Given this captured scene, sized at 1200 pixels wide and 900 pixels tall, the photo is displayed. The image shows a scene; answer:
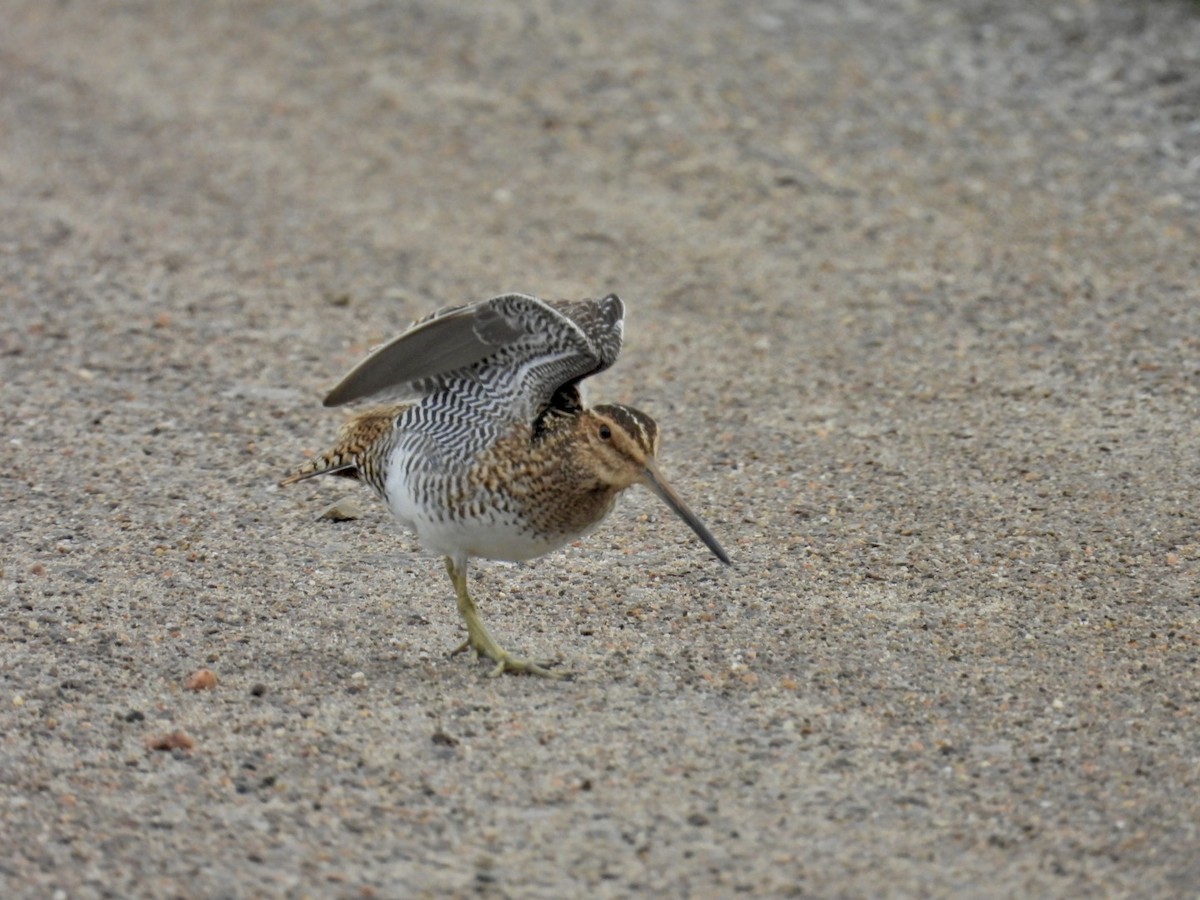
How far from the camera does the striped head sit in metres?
5.20

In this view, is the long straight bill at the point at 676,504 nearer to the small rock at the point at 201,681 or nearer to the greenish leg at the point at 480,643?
the greenish leg at the point at 480,643

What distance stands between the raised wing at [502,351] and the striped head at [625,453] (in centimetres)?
18

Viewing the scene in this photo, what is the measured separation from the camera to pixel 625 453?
5227 millimetres

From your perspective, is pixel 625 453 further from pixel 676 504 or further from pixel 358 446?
pixel 358 446

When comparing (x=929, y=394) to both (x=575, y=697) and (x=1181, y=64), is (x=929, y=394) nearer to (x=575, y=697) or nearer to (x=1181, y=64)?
(x=575, y=697)

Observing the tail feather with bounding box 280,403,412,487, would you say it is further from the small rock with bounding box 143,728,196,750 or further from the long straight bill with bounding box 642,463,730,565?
the small rock with bounding box 143,728,196,750

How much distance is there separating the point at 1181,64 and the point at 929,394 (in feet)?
13.1

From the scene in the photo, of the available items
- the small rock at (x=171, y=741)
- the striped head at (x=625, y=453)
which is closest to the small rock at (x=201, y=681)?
the small rock at (x=171, y=741)

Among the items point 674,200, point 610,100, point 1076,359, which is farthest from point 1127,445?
point 610,100

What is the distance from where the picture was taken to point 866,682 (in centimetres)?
512

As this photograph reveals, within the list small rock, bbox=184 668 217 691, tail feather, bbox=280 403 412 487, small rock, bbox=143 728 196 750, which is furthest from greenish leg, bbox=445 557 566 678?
small rock, bbox=143 728 196 750

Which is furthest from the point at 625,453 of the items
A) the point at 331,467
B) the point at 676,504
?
the point at 331,467

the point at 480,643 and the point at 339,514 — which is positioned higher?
the point at 480,643

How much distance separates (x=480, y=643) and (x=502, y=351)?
0.92 meters
